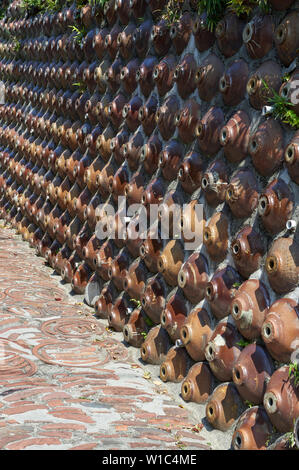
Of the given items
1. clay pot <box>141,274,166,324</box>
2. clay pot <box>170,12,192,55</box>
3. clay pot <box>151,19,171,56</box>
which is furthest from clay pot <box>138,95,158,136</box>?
clay pot <box>141,274,166,324</box>

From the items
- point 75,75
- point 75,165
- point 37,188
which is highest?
point 75,75

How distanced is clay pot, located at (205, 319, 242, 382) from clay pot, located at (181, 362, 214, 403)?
13 centimetres

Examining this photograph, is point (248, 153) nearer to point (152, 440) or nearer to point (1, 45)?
point (152, 440)

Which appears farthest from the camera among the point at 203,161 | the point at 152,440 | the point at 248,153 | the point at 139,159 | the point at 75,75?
the point at 75,75

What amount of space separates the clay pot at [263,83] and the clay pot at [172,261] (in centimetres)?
111

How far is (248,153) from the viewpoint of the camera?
2.97m

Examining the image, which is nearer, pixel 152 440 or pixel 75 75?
pixel 152 440

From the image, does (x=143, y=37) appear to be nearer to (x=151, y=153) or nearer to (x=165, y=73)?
(x=165, y=73)

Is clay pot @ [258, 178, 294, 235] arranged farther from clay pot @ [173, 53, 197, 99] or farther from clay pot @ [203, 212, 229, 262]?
clay pot @ [173, 53, 197, 99]

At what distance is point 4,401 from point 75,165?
3104mm

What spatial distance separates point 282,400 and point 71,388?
1.49 metres

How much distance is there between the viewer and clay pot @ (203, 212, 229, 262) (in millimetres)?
3111

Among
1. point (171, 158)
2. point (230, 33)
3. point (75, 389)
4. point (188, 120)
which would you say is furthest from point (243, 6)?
point (75, 389)

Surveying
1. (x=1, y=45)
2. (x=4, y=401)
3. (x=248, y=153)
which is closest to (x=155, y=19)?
(x=248, y=153)
